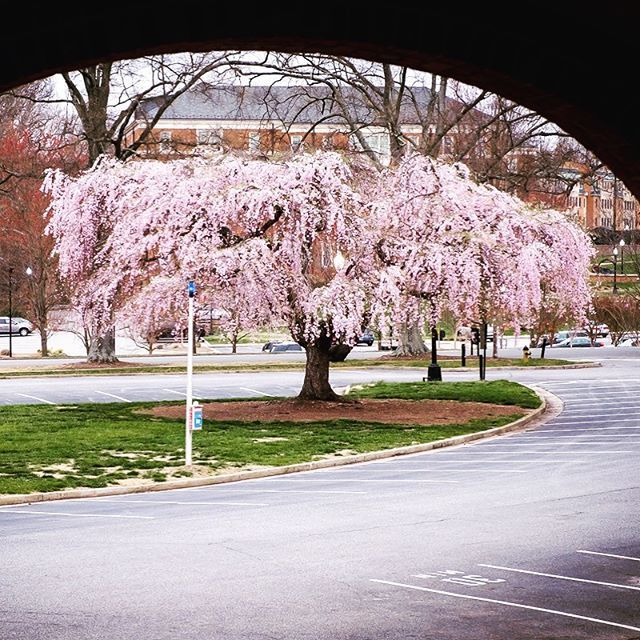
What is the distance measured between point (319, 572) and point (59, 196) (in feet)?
75.1

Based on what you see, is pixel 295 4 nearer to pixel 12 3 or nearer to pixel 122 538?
pixel 12 3

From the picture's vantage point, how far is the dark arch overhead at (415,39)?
24.4 feet

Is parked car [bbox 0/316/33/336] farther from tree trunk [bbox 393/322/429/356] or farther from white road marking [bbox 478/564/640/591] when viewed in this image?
white road marking [bbox 478/564/640/591]

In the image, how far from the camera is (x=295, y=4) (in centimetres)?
774

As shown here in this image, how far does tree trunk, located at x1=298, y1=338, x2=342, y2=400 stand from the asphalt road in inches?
415

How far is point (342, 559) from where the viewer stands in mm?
12195

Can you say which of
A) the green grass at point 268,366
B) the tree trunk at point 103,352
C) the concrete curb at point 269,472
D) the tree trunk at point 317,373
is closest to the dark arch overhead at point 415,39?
the concrete curb at point 269,472

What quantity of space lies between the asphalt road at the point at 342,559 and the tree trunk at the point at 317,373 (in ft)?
34.6

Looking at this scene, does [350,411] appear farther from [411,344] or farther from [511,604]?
[411,344]

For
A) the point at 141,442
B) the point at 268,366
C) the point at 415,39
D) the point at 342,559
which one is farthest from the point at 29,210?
the point at 415,39

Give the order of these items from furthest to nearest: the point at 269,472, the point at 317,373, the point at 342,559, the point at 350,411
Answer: the point at 317,373, the point at 350,411, the point at 269,472, the point at 342,559

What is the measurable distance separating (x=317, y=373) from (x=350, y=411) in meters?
1.54

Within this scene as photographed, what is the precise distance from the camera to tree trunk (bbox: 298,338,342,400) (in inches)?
1219

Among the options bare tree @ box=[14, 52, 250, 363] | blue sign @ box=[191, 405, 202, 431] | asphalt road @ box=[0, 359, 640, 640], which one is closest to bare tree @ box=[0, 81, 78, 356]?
bare tree @ box=[14, 52, 250, 363]
